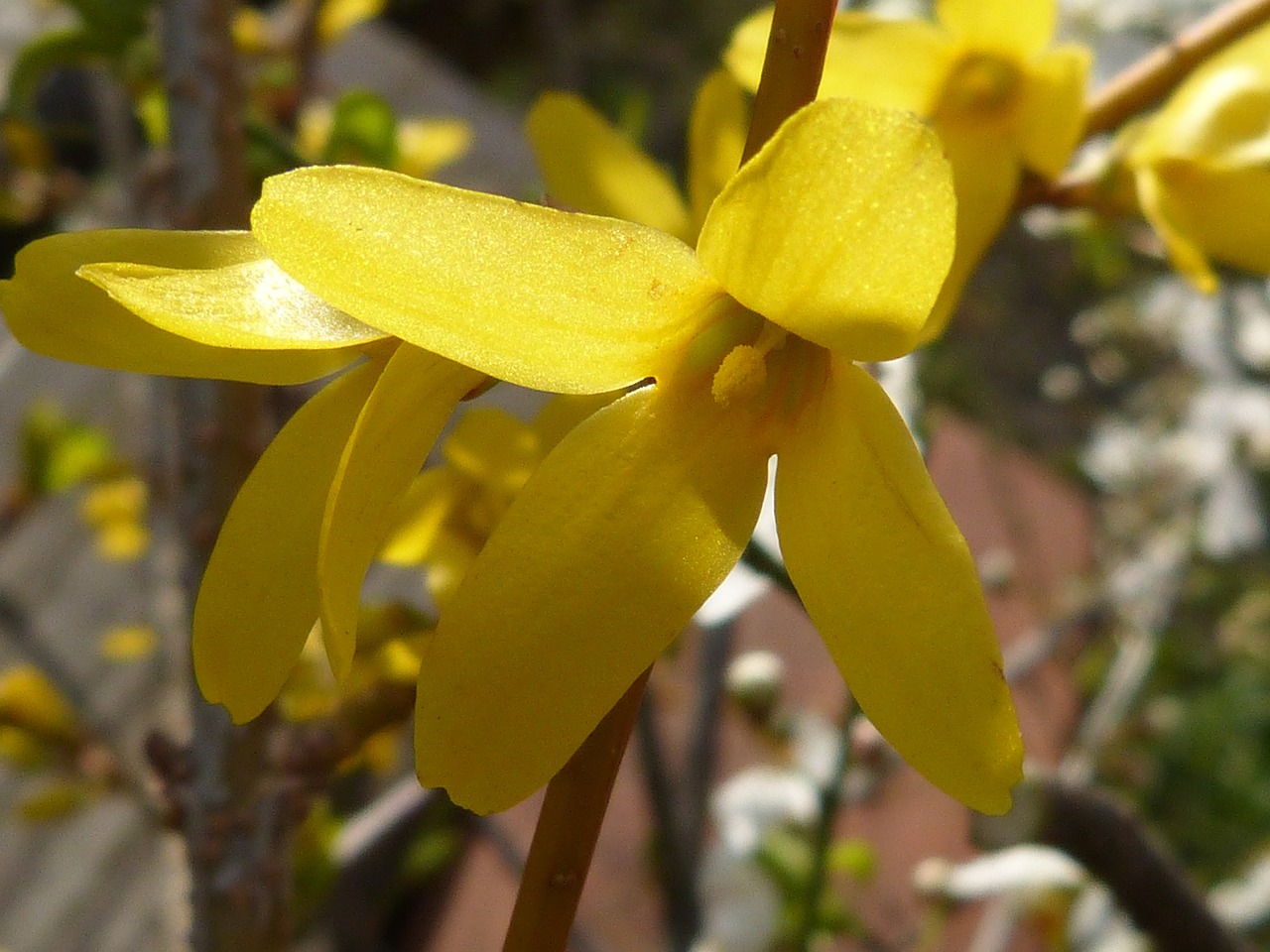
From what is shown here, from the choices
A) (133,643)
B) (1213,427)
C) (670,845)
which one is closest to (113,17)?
(670,845)

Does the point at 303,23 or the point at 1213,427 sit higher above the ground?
the point at 303,23

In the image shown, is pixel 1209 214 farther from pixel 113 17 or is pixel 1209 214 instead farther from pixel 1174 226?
pixel 113 17

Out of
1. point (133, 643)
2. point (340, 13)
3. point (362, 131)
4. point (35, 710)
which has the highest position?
point (362, 131)

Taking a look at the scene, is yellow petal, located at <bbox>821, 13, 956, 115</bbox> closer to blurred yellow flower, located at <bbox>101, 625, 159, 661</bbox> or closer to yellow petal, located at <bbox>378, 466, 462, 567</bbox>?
yellow petal, located at <bbox>378, 466, 462, 567</bbox>

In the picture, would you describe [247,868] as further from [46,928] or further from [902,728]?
[46,928]

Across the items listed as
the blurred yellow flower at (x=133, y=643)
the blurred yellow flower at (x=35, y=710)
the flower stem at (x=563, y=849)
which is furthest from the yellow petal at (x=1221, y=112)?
the blurred yellow flower at (x=133, y=643)

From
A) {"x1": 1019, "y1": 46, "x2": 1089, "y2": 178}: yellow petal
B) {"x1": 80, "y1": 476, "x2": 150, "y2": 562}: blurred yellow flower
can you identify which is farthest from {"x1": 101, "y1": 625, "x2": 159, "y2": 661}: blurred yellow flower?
{"x1": 1019, "y1": 46, "x2": 1089, "y2": 178}: yellow petal
